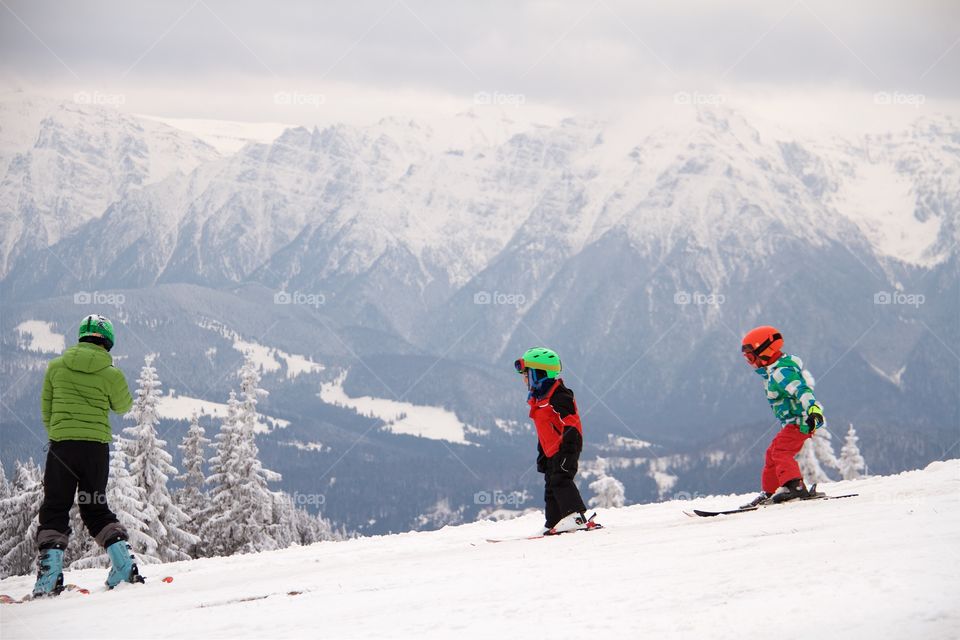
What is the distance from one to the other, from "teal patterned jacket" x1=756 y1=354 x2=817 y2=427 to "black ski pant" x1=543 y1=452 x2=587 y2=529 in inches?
112

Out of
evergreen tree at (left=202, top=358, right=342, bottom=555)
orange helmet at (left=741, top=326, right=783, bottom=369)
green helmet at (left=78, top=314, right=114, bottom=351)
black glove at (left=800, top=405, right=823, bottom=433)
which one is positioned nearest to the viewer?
green helmet at (left=78, top=314, right=114, bottom=351)

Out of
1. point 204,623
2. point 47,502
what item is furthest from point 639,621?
point 47,502

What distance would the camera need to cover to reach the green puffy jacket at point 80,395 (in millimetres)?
12016

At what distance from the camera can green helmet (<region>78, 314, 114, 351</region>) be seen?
1252cm

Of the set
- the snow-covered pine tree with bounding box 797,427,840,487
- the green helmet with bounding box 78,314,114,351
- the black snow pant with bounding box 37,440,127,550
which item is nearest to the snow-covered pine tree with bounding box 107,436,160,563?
the green helmet with bounding box 78,314,114,351

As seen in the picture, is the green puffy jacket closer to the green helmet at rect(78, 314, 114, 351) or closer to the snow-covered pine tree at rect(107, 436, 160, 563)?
the green helmet at rect(78, 314, 114, 351)

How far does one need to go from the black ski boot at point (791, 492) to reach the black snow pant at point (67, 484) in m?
8.35

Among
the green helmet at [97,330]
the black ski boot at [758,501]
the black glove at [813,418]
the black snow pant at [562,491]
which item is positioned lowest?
the black ski boot at [758,501]

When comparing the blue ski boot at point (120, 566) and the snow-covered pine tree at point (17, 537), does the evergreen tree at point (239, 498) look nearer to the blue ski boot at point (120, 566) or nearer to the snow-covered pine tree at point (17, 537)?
the snow-covered pine tree at point (17, 537)

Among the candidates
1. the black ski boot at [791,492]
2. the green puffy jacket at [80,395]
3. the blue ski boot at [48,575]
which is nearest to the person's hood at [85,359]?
the green puffy jacket at [80,395]

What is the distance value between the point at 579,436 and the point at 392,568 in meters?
3.57

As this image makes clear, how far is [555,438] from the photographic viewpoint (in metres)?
14.2

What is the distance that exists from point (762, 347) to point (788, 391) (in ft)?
2.32

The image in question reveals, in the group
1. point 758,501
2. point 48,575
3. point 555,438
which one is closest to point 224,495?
point 555,438
